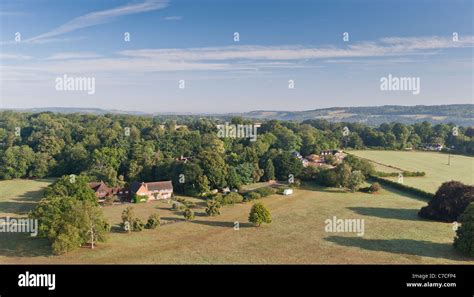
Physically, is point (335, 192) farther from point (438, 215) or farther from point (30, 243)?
point (30, 243)

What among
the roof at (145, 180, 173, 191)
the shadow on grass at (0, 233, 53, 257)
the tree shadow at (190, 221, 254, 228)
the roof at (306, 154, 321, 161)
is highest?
the roof at (306, 154, 321, 161)

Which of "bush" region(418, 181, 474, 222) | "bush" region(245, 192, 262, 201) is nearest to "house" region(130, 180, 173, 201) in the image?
"bush" region(245, 192, 262, 201)

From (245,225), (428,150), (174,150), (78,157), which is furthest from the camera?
(428,150)

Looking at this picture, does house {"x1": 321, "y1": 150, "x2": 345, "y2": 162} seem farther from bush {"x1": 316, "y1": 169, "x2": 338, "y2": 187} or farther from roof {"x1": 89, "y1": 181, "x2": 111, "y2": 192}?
roof {"x1": 89, "y1": 181, "x2": 111, "y2": 192}

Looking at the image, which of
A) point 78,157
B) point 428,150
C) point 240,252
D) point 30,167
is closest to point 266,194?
point 240,252
